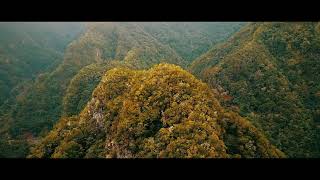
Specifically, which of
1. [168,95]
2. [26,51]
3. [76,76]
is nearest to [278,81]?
[168,95]

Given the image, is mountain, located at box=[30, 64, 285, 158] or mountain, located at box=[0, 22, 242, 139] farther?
mountain, located at box=[0, 22, 242, 139]

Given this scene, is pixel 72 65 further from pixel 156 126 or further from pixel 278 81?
pixel 156 126

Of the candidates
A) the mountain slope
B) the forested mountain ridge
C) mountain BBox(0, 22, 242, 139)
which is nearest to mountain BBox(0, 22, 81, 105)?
the forested mountain ridge

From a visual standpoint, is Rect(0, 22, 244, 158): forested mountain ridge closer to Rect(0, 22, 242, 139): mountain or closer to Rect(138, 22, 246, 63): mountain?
Rect(0, 22, 242, 139): mountain

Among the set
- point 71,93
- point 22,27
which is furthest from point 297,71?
point 22,27
